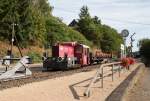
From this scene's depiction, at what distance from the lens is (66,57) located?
150 ft

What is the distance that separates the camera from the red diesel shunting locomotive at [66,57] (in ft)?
147

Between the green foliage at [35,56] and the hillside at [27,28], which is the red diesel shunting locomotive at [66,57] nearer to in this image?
the hillside at [27,28]

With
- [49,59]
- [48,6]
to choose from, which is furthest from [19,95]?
[48,6]

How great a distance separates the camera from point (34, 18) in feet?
280

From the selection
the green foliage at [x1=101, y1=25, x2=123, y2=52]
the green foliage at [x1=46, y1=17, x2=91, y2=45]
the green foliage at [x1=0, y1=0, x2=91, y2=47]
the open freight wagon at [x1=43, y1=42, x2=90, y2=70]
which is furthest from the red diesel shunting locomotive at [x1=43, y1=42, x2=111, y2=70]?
the green foliage at [x1=101, y1=25, x2=123, y2=52]

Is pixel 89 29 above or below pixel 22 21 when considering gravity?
above

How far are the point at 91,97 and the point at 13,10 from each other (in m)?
63.5

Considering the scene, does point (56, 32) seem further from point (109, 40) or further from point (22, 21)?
point (109, 40)

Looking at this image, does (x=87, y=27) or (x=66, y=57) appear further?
(x=87, y=27)

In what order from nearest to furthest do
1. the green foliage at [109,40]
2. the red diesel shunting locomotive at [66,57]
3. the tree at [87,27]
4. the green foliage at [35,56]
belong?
the red diesel shunting locomotive at [66,57], the green foliage at [35,56], the tree at [87,27], the green foliage at [109,40]

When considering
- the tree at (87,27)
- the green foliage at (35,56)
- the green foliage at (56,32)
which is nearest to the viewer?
the green foliage at (35,56)

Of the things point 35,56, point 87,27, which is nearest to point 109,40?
point 87,27

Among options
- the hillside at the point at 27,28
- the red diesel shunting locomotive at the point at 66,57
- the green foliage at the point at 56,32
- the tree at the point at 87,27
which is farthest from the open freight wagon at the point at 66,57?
the tree at the point at 87,27

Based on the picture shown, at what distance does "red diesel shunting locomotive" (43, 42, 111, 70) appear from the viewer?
44.7 meters
